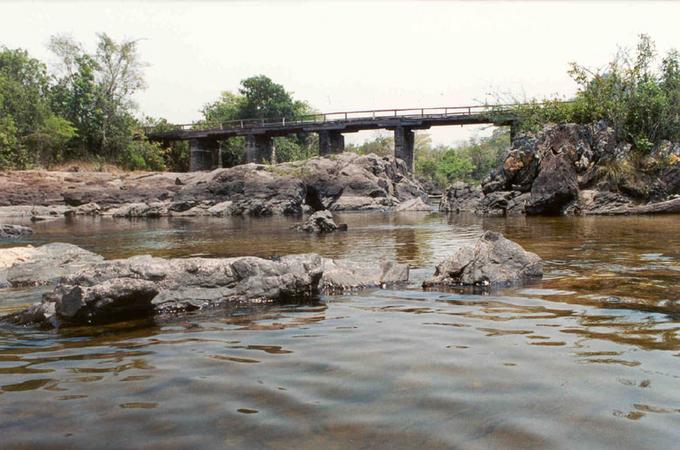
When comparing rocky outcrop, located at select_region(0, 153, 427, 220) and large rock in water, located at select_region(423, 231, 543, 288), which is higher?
rocky outcrop, located at select_region(0, 153, 427, 220)

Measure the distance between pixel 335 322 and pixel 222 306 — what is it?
1.48m

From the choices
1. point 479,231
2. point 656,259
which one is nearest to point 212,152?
point 479,231

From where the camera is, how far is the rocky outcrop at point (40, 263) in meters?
7.51

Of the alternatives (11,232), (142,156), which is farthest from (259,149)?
(11,232)

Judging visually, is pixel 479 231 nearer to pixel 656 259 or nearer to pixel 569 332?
pixel 656 259

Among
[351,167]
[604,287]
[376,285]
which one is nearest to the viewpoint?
[604,287]

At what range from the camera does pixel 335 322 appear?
4.87 metres

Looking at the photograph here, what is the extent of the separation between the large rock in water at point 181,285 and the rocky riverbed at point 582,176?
18.3 metres

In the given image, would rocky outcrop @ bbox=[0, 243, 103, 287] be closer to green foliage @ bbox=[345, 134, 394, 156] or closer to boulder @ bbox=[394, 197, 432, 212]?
boulder @ bbox=[394, 197, 432, 212]

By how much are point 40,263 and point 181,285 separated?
3.27 metres

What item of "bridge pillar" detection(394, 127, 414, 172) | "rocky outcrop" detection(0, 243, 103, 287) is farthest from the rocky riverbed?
"bridge pillar" detection(394, 127, 414, 172)

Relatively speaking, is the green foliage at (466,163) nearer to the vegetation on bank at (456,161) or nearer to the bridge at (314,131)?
the vegetation on bank at (456,161)

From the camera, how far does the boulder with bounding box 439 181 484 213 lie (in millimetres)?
A: 29248

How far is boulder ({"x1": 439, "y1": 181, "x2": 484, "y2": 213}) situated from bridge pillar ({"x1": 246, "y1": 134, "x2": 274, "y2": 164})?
23.0 meters
